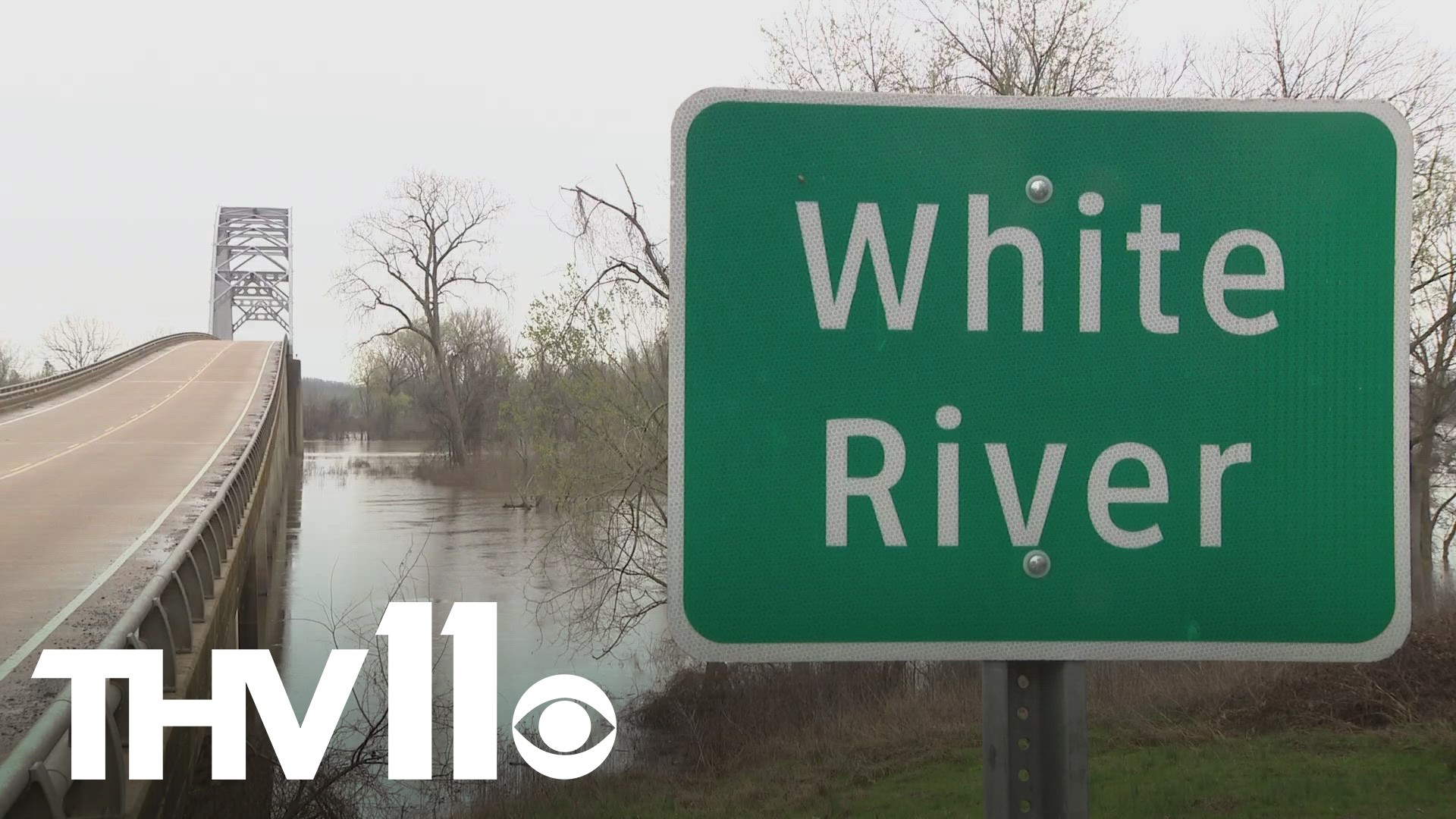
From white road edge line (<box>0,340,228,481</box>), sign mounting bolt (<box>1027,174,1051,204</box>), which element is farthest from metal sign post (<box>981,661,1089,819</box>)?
white road edge line (<box>0,340,228,481</box>)

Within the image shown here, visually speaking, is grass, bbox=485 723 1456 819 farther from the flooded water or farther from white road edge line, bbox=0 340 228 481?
white road edge line, bbox=0 340 228 481

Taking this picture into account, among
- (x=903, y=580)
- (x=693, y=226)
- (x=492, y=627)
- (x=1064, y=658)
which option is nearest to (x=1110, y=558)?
(x=1064, y=658)

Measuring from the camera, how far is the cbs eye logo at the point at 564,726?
52.4ft

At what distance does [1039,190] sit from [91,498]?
2277cm

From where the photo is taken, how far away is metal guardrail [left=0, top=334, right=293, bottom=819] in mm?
4344

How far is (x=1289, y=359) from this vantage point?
1513 mm

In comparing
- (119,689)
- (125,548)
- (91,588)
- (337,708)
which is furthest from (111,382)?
(119,689)

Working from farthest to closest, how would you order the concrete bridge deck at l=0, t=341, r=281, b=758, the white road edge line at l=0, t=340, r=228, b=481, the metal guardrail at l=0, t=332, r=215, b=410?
the metal guardrail at l=0, t=332, r=215, b=410 → the white road edge line at l=0, t=340, r=228, b=481 → the concrete bridge deck at l=0, t=341, r=281, b=758

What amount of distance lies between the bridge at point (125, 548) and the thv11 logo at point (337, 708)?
0.14m

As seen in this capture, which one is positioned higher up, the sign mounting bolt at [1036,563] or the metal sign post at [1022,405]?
the metal sign post at [1022,405]

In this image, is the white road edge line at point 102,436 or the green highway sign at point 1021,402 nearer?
the green highway sign at point 1021,402

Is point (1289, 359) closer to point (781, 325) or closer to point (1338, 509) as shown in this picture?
point (1338, 509)

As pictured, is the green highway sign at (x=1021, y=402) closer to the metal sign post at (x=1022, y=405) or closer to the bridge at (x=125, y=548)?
the metal sign post at (x=1022, y=405)

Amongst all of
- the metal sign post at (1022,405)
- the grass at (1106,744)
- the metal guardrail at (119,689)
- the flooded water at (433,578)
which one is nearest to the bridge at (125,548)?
the metal guardrail at (119,689)
